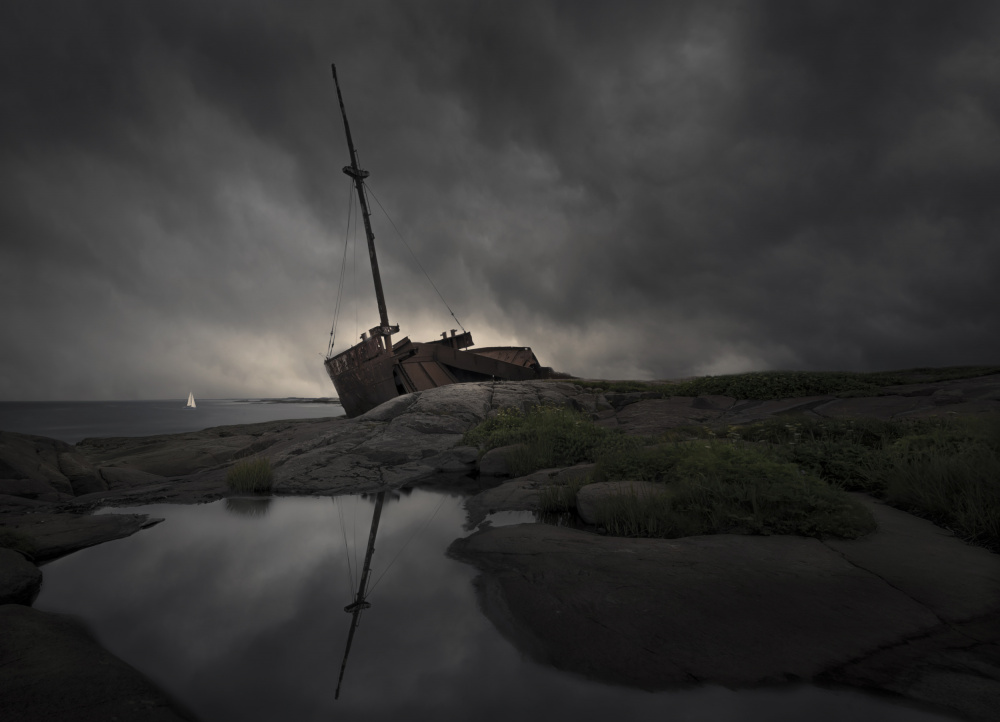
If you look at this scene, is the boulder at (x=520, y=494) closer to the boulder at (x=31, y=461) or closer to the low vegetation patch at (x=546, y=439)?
the low vegetation patch at (x=546, y=439)

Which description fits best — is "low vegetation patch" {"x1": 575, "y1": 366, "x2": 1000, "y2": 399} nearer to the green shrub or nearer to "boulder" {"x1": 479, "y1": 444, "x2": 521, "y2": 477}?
"boulder" {"x1": 479, "y1": 444, "x2": 521, "y2": 477}

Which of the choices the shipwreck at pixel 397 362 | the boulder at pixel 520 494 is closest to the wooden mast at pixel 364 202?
the shipwreck at pixel 397 362

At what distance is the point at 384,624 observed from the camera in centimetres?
306

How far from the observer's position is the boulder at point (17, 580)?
3648 millimetres

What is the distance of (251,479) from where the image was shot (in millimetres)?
8164

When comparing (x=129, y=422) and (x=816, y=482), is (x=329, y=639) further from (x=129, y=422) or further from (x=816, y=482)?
(x=129, y=422)

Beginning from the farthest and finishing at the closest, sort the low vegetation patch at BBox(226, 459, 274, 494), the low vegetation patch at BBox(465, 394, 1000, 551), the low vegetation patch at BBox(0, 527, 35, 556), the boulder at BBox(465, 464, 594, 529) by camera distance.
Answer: the low vegetation patch at BBox(226, 459, 274, 494)
the boulder at BBox(465, 464, 594, 529)
the low vegetation patch at BBox(0, 527, 35, 556)
the low vegetation patch at BBox(465, 394, 1000, 551)

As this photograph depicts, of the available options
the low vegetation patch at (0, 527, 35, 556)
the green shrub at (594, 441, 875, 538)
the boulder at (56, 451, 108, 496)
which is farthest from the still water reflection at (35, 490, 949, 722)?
the boulder at (56, 451, 108, 496)

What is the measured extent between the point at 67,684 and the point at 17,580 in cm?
246

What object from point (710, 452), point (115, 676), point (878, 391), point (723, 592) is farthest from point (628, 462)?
point (878, 391)

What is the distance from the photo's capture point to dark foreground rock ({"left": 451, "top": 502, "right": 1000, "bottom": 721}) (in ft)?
7.26

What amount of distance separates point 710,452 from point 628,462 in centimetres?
123

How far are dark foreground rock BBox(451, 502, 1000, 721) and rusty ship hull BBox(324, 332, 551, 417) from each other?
564 inches

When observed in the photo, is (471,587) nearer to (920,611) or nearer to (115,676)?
(115,676)
